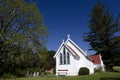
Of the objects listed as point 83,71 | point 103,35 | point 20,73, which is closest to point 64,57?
point 83,71

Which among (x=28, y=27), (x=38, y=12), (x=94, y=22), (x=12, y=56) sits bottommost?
(x=12, y=56)

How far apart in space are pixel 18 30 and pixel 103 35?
28.4 m

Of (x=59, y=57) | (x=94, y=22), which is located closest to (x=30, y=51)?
(x=59, y=57)

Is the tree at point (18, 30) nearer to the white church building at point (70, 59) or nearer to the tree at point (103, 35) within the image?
the white church building at point (70, 59)

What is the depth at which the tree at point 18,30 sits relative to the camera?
Result: 28.9m

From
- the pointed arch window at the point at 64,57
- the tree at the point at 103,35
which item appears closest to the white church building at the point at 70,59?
the pointed arch window at the point at 64,57

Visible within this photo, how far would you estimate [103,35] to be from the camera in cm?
5197

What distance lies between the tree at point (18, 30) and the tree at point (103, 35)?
971 inches

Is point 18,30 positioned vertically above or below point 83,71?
above

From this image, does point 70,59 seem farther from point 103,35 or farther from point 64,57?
point 103,35

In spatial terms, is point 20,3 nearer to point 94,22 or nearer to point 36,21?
point 36,21

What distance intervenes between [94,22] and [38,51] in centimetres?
2779

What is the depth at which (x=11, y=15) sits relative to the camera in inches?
1183

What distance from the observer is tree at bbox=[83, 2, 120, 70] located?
51.1 metres
